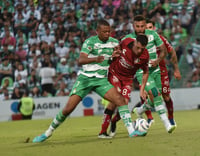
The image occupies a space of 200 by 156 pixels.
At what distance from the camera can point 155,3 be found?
901 inches

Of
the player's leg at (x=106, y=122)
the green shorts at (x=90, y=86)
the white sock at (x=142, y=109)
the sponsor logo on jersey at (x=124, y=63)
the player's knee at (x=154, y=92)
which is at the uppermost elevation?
the sponsor logo on jersey at (x=124, y=63)

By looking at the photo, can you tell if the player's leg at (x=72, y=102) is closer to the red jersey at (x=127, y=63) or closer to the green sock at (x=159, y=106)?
the red jersey at (x=127, y=63)

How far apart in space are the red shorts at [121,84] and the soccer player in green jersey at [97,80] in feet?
2.23

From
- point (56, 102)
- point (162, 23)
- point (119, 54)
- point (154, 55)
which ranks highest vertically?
point (119, 54)

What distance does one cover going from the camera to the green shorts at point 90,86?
31.0 feet

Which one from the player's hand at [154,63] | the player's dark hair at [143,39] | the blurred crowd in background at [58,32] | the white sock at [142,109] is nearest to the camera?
the player's dark hair at [143,39]

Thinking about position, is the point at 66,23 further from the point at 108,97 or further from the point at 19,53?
the point at 108,97

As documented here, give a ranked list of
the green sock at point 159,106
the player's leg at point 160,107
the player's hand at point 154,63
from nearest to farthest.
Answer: the player's leg at point 160,107 < the green sock at point 159,106 < the player's hand at point 154,63

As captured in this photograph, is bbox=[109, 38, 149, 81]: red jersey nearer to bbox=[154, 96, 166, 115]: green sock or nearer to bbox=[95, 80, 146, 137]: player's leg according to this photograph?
bbox=[95, 80, 146, 137]: player's leg

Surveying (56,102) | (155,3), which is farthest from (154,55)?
(155,3)

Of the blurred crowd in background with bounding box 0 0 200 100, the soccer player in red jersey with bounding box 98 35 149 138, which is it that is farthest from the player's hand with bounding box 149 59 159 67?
the blurred crowd in background with bounding box 0 0 200 100

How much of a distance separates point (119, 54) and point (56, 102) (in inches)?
414

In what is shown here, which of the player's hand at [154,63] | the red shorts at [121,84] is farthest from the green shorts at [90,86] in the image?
the player's hand at [154,63]

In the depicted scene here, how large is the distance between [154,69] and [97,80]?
2.27m
